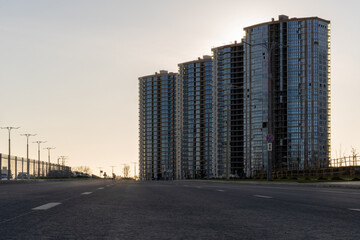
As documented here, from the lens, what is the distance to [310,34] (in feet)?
583

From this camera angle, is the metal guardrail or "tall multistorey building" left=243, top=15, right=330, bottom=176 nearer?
the metal guardrail

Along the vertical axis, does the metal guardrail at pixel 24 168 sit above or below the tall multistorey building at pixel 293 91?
below

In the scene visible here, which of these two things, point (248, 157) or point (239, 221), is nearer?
point (239, 221)

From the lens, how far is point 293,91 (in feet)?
589

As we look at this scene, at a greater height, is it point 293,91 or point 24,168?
point 293,91

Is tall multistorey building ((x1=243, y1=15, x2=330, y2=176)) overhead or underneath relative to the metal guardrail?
overhead

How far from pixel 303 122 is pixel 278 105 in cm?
1056

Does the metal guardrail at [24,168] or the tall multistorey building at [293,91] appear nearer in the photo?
the metal guardrail at [24,168]

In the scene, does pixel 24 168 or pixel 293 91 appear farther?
pixel 293 91

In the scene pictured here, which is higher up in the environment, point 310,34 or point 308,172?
point 310,34

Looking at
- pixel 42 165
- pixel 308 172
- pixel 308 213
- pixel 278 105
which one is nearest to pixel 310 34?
pixel 278 105

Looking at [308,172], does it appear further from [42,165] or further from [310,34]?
[310,34]

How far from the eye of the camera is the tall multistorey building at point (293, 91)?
17488 cm

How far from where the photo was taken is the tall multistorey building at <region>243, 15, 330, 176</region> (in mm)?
174875
